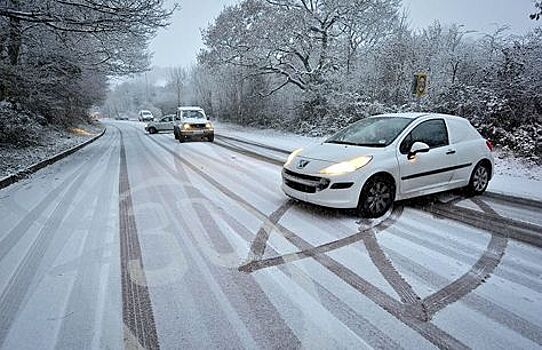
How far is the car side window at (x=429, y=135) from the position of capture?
5371 mm

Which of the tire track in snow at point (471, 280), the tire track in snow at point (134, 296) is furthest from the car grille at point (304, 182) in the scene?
the tire track in snow at point (134, 296)

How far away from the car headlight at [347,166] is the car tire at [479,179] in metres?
2.67

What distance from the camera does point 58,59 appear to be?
1396 cm

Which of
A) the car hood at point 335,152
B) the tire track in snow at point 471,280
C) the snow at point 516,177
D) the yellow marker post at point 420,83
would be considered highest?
the yellow marker post at point 420,83

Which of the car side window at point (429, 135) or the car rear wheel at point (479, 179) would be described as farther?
the car rear wheel at point (479, 179)

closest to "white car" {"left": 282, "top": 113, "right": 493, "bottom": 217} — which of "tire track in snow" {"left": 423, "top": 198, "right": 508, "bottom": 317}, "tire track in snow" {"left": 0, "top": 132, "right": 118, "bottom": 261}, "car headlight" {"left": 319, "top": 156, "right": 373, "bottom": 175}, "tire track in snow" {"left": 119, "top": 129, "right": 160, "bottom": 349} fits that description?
"car headlight" {"left": 319, "top": 156, "right": 373, "bottom": 175}

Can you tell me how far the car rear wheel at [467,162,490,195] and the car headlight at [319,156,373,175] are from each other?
8.77 feet

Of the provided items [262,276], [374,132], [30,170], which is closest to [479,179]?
[374,132]

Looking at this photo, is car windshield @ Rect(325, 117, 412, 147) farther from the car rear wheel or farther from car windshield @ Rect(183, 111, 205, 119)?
car windshield @ Rect(183, 111, 205, 119)

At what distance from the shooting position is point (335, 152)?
Answer: 5.31 metres

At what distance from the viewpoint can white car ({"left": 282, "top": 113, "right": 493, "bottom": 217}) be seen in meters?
4.91

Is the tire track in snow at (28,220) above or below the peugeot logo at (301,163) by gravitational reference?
below

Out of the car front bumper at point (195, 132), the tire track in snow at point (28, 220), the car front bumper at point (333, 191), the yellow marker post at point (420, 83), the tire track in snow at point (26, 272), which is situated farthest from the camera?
the car front bumper at point (195, 132)

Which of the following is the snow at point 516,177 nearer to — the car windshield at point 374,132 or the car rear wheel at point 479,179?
the car rear wheel at point 479,179
